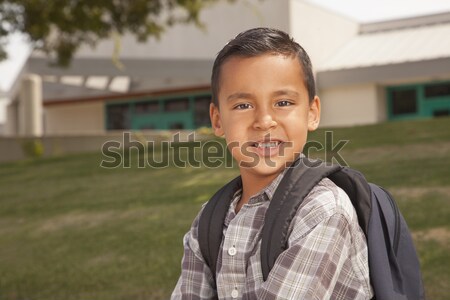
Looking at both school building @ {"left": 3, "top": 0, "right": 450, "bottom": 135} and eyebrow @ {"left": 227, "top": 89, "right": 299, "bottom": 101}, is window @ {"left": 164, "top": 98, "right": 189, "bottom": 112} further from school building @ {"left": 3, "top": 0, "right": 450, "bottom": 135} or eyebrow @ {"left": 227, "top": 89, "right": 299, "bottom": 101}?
eyebrow @ {"left": 227, "top": 89, "right": 299, "bottom": 101}

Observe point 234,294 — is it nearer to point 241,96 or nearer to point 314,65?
point 241,96

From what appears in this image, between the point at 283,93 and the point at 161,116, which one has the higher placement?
the point at 161,116

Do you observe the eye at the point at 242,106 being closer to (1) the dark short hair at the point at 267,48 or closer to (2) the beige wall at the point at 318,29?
(1) the dark short hair at the point at 267,48

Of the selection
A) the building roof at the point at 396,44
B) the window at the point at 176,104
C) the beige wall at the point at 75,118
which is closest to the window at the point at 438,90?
the building roof at the point at 396,44

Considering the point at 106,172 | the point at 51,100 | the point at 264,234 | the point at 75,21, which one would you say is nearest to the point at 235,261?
the point at 264,234

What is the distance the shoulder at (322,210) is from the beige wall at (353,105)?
856 inches

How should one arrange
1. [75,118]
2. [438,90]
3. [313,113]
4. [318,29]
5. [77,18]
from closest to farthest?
[313,113] → [77,18] → [438,90] → [318,29] → [75,118]

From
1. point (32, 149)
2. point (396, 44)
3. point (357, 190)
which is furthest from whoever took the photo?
point (396, 44)

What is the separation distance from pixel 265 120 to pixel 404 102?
74.4ft

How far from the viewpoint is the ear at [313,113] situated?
2109mm

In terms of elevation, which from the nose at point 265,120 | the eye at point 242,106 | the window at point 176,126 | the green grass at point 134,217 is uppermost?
the window at point 176,126

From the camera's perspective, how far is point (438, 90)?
74.6 feet

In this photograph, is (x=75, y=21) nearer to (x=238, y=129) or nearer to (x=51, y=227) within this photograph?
(x=51, y=227)

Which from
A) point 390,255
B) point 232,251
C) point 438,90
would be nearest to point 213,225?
point 232,251
